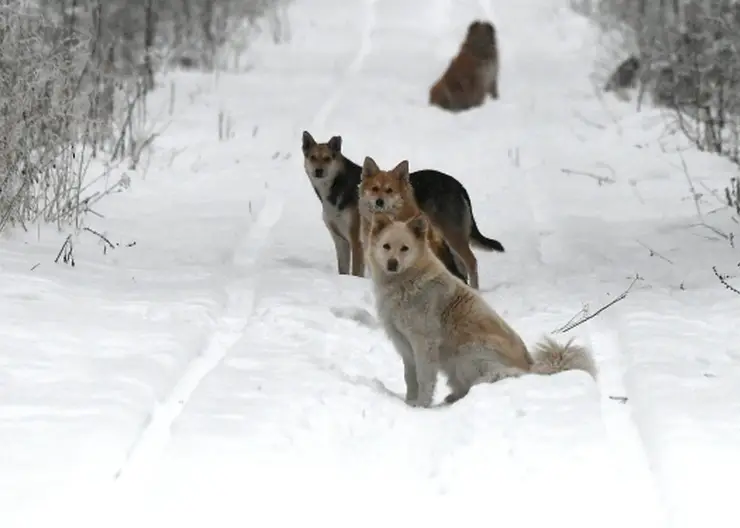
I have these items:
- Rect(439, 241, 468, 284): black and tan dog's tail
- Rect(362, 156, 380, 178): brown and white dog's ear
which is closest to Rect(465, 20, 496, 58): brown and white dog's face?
Rect(362, 156, 380, 178): brown and white dog's ear

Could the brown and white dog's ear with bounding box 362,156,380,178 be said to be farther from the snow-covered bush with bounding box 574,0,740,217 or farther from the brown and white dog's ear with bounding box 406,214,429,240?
the snow-covered bush with bounding box 574,0,740,217

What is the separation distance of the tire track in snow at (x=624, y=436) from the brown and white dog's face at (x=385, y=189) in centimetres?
220

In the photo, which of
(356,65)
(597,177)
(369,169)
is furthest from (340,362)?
(356,65)

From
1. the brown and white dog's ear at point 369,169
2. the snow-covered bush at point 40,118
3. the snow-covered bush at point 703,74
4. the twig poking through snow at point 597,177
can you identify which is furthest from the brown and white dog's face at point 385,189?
the twig poking through snow at point 597,177

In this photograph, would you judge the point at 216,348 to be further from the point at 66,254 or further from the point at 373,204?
the point at 373,204

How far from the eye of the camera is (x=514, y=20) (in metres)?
25.9

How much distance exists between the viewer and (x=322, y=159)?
9.67 meters

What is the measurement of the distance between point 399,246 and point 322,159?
363 cm

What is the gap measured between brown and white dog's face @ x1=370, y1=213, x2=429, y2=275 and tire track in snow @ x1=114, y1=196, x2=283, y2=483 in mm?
1092

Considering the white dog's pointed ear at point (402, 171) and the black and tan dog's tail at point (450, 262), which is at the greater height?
the white dog's pointed ear at point (402, 171)

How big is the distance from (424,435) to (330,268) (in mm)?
4539

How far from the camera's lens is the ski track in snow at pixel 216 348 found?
15.3ft

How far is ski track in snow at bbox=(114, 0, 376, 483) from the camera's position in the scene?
15.3ft

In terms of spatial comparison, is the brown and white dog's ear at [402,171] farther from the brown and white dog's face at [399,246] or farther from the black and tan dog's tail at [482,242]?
the brown and white dog's face at [399,246]
